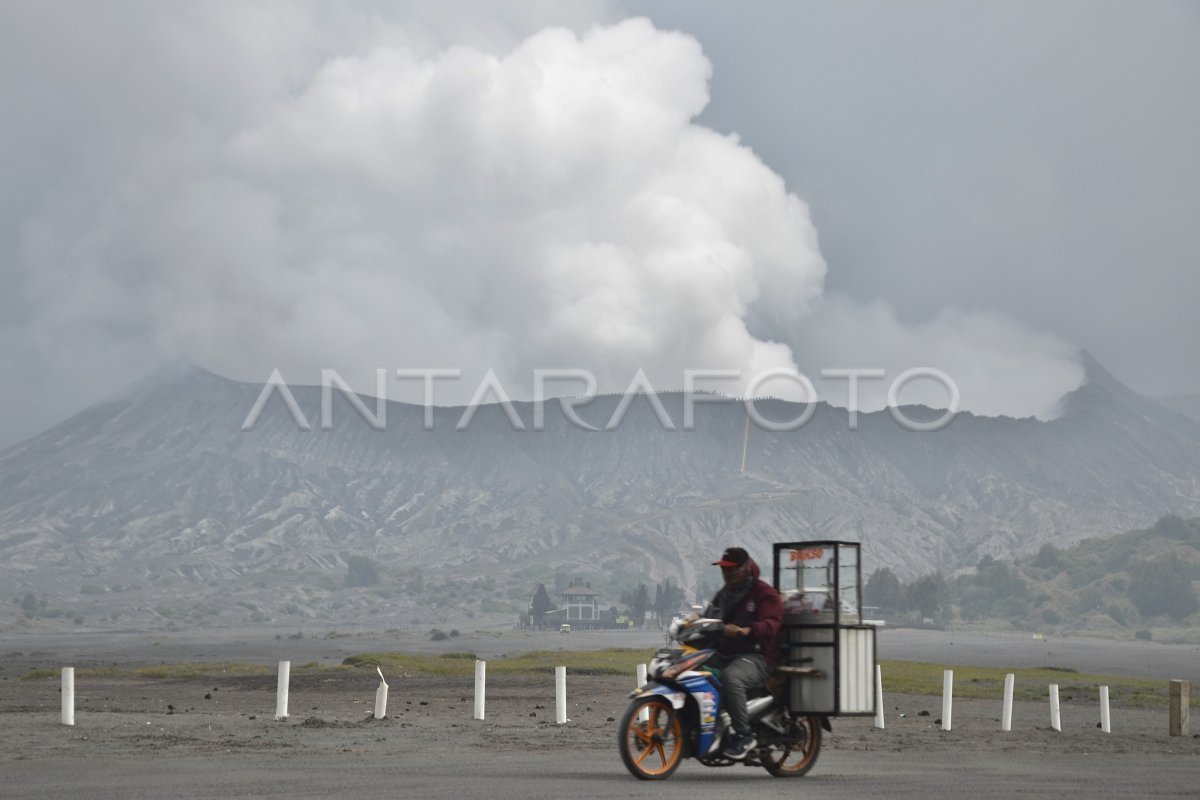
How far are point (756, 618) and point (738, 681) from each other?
0.85 meters

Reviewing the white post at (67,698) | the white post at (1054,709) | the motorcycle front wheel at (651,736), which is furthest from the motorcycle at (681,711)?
the white post at (1054,709)

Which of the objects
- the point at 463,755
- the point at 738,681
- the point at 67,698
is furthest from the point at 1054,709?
the point at 67,698

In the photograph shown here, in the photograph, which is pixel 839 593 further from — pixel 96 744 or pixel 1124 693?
pixel 1124 693

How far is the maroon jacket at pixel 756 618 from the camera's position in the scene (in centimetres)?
1892

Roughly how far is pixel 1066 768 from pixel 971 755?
3890 mm

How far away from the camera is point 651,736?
61.9 feet

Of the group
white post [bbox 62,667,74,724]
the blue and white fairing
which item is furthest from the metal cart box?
white post [bbox 62,667,74,724]

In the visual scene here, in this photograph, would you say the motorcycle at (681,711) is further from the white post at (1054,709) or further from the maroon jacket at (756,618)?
the white post at (1054,709)

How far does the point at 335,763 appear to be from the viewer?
2292 centimetres

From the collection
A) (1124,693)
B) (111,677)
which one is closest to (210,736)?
(111,677)

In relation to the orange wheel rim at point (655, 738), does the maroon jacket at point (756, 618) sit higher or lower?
higher

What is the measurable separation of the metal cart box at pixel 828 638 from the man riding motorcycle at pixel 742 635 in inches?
27.0

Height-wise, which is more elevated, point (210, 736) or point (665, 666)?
point (665, 666)

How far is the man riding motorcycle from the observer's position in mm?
18828
